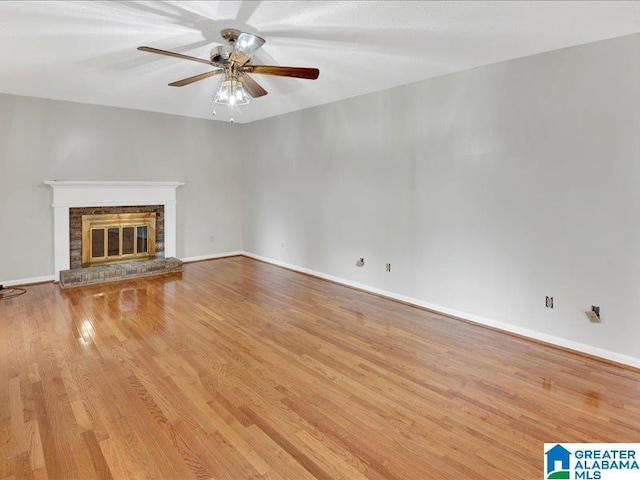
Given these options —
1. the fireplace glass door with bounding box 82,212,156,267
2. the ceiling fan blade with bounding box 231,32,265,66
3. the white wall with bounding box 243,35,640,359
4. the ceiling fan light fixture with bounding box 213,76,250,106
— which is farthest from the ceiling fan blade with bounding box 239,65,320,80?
the fireplace glass door with bounding box 82,212,156,267

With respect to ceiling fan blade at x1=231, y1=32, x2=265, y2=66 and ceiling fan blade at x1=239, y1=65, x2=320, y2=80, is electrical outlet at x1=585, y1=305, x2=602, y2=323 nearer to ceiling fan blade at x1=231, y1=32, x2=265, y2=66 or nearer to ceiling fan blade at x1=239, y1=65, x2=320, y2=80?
ceiling fan blade at x1=239, y1=65, x2=320, y2=80

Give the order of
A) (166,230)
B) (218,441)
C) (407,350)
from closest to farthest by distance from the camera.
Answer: (218,441), (407,350), (166,230)

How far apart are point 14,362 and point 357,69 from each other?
12.9 ft

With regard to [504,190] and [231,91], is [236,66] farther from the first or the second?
[504,190]

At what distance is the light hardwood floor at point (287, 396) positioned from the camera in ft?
6.25

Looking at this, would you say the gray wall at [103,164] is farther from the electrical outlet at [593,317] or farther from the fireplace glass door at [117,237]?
the electrical outlet at [593,317]

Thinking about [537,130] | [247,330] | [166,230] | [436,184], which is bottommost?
[247,330]

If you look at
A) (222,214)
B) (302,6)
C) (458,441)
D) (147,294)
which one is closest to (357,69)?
(302,6)

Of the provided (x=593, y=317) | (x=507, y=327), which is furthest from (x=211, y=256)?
(x=593, y=317)

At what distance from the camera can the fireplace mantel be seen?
5.33 meters

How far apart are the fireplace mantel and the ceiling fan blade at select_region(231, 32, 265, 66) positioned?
3.64 m

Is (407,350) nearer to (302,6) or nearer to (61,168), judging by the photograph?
(302,6)

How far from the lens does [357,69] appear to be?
3.82 m

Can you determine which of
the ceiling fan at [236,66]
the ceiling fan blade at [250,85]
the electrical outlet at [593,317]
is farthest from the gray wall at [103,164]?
the electrical outlet at [593,317]
